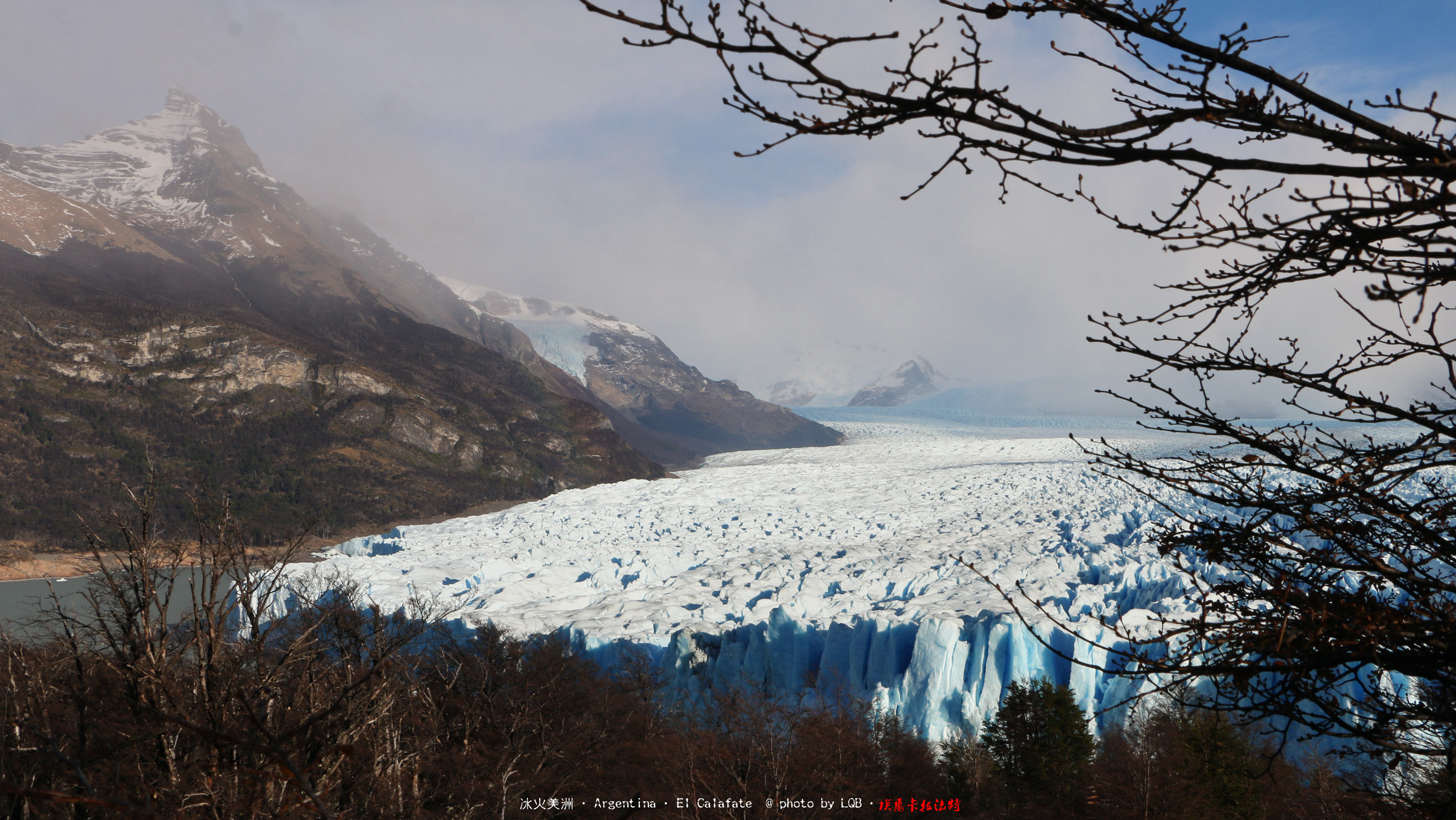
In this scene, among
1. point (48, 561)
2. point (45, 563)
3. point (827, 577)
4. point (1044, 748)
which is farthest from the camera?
point (48, 561)

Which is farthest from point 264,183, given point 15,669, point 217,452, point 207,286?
point 15,669

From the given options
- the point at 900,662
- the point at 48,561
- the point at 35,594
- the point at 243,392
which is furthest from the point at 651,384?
the point at 900,662

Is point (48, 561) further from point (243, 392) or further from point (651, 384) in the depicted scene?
point (651, 384)

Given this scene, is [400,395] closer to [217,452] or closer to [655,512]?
[217,452]

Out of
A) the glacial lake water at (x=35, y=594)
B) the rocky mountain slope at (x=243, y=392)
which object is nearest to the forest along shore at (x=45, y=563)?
the glacial lake water at (x=35, y=594)

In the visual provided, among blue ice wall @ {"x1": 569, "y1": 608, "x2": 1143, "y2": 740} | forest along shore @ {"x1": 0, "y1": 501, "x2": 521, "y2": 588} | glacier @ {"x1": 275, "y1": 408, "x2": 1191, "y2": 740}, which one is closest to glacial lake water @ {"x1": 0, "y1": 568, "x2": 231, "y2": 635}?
forest along shore @ {"x1": 0, "y1": 501, "x2": 521, "y2": 588}

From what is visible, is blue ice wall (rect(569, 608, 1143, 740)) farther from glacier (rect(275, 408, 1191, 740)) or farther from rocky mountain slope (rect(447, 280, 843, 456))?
rocky mountain slope (rect(447, 280, 843, 456))
